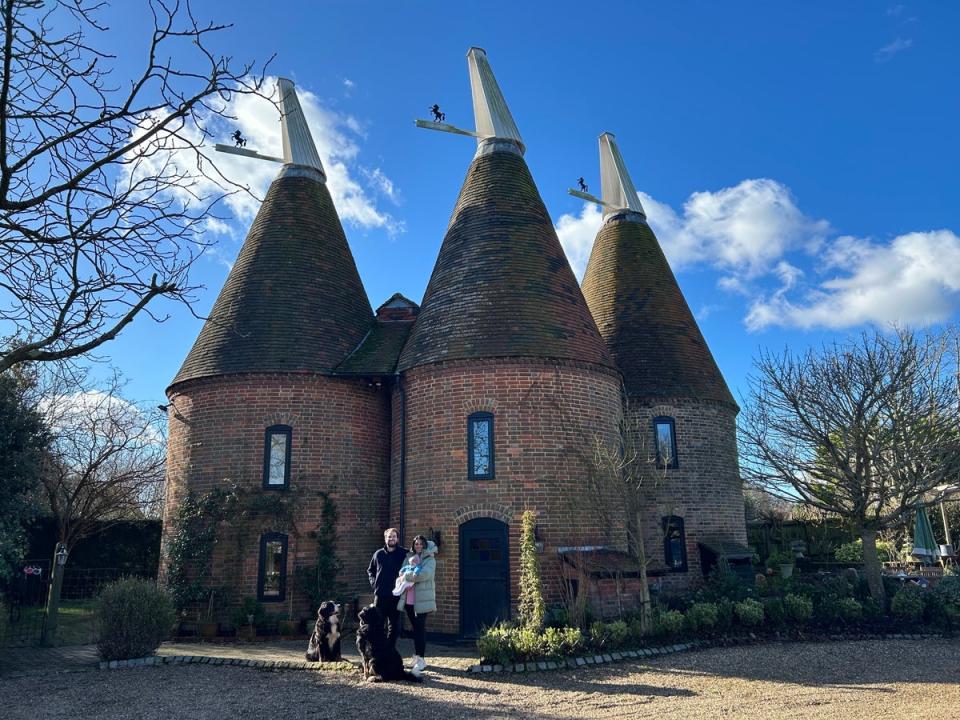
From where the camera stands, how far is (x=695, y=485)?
56.7ft

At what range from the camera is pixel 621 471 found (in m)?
12.2

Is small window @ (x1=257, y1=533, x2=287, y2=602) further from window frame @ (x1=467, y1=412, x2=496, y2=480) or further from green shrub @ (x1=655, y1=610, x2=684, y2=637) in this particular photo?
green shrub @ (x1=655, y1=610, x2=684, y2=637)

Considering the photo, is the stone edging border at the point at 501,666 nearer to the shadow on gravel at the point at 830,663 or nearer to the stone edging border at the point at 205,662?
the stone edging border at the point at 205,662

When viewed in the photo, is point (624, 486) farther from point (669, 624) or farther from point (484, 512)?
point (484, 512)

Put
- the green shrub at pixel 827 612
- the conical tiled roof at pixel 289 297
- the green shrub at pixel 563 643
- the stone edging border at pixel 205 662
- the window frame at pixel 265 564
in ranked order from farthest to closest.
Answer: the conical tiled roof at pixel 289 297, the window frame at pixel 265 564, the green shrub at pixel 827 612, the stone edging border at pixel 205 662, the green shrub at pixel 563 643

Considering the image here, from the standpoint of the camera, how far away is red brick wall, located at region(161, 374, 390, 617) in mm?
14156

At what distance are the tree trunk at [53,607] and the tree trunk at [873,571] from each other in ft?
48.7

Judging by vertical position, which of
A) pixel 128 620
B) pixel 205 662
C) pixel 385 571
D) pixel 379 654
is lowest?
pixel 205 662

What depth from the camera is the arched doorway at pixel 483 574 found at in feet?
41.5

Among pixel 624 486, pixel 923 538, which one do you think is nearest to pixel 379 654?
pixel 624 486

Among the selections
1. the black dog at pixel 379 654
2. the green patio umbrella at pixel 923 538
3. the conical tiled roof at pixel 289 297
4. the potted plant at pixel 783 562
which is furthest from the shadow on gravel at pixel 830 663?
the conical tiled roof at pixel 289 297

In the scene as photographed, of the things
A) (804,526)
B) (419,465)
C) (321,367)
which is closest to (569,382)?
(419,465)

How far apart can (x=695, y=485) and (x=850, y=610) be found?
5.23m

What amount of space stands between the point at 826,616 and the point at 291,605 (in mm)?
10103
